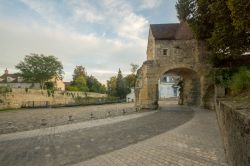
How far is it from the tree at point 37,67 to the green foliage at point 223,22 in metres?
44.6

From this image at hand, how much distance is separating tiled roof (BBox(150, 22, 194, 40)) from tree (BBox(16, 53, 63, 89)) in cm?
3827

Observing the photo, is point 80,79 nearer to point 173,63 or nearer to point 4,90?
point 4,90

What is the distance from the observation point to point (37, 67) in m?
56.2

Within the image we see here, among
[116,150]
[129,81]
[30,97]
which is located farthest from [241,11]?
[129,81]

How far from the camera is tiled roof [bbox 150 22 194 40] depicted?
2462 cm

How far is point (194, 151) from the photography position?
6.73 m

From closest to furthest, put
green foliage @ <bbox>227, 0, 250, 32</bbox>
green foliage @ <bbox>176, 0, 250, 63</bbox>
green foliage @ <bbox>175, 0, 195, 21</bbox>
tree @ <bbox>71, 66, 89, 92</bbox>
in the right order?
green foliage @ <bbox>227, 0, 250, 32</bbox>
green foliage @ <bbox>176, 0, 250, 63</bbox>
green foliage @ <bbox>175, 0, 195, 21</bbox>
tree @ <bbox>71, 66, 89, 92</bbox>

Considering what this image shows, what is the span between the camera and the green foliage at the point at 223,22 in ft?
29.5

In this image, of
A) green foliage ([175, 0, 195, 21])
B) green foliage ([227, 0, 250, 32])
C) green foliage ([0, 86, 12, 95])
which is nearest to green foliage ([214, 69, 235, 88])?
green foliage ([227, 0, 250, 32])

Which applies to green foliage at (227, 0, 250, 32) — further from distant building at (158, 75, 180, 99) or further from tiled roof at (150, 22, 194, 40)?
distant building at (158, 75, 180, 99)

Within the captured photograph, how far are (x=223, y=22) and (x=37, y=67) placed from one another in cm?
5199

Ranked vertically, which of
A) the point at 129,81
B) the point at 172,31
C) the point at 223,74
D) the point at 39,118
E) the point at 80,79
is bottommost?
the point at 39,118

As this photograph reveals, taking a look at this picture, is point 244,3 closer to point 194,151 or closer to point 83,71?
point 194,151

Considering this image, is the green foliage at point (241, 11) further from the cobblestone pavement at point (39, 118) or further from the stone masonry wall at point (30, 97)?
the stone masonry wall at point (30, 97)
